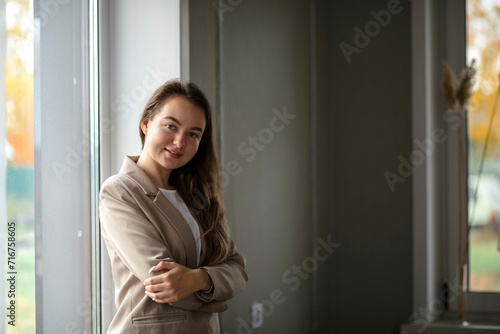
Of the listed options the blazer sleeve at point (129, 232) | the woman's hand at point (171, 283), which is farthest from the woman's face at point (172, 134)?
the woman's hand at point (171, 283)

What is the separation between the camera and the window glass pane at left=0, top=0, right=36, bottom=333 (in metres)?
1.37

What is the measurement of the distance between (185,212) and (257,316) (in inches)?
35.9

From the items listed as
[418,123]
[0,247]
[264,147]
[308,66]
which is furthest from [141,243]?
[418,123]

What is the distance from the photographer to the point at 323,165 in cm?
293

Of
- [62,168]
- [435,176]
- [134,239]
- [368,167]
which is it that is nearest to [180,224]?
[134,239]

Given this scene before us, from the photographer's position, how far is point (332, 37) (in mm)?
3010

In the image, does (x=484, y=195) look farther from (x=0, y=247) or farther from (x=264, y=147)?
(x=0, y=247)

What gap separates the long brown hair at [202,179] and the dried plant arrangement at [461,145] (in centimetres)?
163

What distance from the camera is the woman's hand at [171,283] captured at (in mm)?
1245

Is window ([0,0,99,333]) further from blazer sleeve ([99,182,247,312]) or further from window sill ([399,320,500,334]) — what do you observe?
window sill ([399,320,500,334])

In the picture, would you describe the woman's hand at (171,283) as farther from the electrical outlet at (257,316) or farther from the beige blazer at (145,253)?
the electrical outlet at (257,316)

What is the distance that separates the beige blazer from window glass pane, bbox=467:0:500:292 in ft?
6.21

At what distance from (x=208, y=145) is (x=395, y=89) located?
1.63m

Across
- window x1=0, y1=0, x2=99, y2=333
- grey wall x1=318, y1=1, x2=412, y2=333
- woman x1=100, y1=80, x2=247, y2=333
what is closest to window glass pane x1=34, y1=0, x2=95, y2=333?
window x1=0, y1=0, x2=99, y2=333
